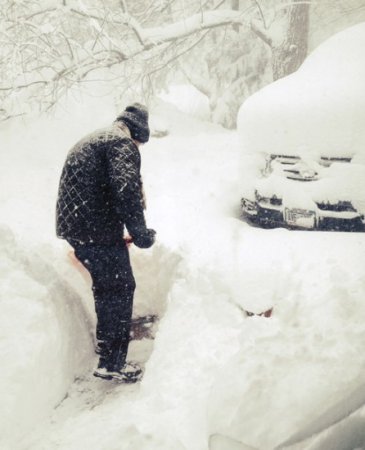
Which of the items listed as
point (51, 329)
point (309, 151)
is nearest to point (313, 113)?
point (309, 151)

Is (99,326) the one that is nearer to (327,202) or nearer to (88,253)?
(88,253)

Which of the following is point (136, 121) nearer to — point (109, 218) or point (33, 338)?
point (109, 218)

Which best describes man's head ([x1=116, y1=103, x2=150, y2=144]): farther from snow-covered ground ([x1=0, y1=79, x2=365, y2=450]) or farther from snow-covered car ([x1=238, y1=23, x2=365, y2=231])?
snow-covered car ([x1=238, y1=23, x2=365, y2=231])

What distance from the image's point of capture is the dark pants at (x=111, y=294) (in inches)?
113

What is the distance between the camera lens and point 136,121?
3.00 m

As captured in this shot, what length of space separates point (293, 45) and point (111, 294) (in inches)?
267

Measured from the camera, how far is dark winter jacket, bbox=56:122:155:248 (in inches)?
107

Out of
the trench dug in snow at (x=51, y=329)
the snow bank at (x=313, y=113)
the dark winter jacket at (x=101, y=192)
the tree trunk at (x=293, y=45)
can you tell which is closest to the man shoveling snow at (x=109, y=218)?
the dark winter jacket at (x=101, y=192)

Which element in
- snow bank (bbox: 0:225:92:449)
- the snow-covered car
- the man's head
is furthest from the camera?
the snow-covered car

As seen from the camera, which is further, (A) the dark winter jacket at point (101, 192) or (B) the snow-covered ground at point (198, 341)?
(A) the dark winter jacket at point (101, 192)

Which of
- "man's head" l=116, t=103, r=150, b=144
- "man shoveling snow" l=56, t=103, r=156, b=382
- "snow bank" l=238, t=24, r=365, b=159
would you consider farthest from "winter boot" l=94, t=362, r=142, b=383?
"snow bank" l=238, t=24, r=365, b=159

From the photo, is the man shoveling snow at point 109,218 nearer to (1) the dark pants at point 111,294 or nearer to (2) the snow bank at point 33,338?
(1) the dark pants at point 111,294

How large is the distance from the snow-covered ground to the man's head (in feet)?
3.84

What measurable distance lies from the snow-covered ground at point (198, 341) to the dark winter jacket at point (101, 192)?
69 centimetres
